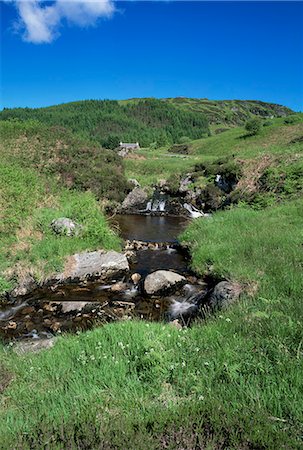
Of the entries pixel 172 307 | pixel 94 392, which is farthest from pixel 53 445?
pixel 172 307

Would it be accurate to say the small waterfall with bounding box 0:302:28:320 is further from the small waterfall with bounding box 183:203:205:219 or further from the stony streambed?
the small waterfall with bounding box 183:203:205:219

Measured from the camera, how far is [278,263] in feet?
34.0

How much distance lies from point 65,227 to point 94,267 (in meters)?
2.76

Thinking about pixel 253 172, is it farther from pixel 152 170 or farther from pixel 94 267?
pixel 94 267

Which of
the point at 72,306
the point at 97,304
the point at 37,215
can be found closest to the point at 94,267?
the point at 97,304

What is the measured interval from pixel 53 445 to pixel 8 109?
7308 inches

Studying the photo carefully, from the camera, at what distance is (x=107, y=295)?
12.2 m

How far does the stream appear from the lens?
9.98 meters

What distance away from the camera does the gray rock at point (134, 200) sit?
28.4 m

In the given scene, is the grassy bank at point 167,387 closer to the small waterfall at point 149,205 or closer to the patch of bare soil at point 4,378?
the patch of bare soil at point 4,378

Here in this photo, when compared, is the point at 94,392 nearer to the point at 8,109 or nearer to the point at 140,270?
→ the point at 140,270

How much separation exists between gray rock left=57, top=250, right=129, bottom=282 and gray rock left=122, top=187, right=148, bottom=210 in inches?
546

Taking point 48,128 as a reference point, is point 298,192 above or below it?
below

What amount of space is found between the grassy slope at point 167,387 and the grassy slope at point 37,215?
664 centimetres
